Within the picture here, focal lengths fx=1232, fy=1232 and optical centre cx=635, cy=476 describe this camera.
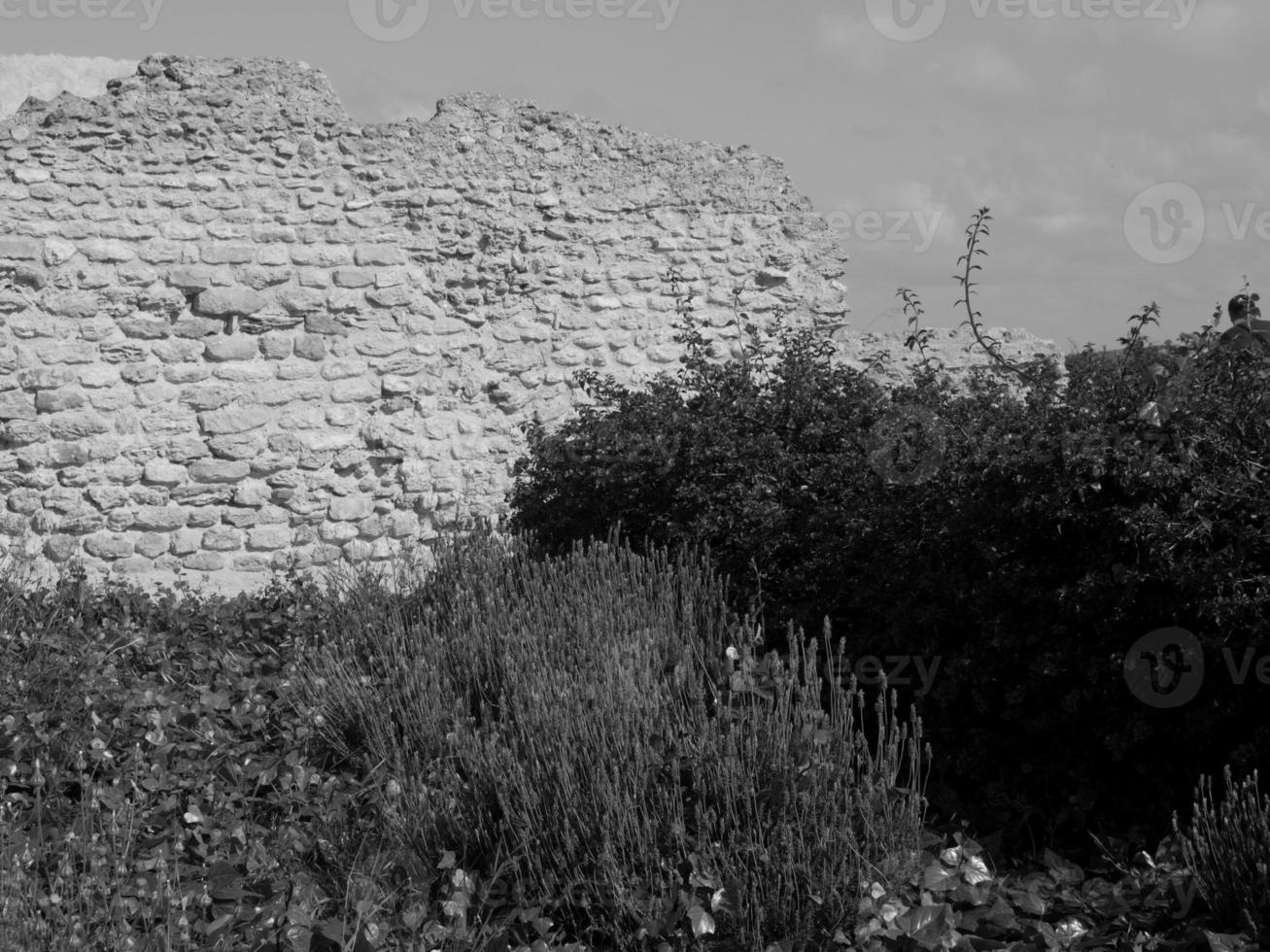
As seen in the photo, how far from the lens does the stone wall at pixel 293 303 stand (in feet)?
23.9

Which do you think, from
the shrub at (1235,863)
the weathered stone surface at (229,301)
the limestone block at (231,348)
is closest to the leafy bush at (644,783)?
the shrub at (1235,863)

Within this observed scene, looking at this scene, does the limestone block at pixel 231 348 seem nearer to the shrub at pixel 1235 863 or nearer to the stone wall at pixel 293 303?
the stone wall at pixel 293 303

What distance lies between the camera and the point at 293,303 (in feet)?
25.1

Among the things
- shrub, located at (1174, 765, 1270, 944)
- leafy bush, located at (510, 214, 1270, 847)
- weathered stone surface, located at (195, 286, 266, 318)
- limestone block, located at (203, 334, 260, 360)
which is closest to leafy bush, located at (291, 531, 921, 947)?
leafy bush, located at (510, 214, 1270, 847)

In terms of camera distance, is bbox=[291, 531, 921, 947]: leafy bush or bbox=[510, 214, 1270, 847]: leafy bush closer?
bbox=[291, 531, 921, 947]: leafy bush

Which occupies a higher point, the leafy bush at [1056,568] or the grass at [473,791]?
the leafy bush at [1056,568]

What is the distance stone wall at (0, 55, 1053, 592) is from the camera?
7.29 meters

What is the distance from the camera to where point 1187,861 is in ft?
10.9

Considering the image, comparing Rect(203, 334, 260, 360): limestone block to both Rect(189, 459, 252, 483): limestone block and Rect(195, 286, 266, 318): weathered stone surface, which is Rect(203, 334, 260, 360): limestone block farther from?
Rect(189, 459, 252, 483): limestone block

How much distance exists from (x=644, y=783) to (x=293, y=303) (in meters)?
5.13

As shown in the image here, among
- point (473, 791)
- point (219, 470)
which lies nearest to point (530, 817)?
point (473, 791)

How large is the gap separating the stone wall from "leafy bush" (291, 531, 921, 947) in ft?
11.1

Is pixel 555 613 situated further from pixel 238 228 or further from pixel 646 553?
pixel 238 228

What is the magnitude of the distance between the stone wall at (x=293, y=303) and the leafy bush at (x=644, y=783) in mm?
3375
